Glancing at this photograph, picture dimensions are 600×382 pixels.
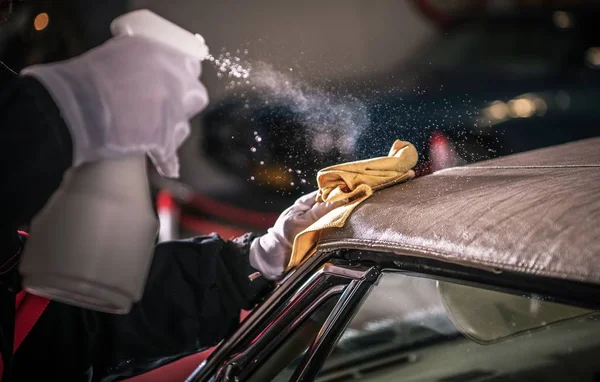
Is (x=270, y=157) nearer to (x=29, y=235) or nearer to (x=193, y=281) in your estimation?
(x=193, y=281)

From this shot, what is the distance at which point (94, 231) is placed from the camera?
3.41ft

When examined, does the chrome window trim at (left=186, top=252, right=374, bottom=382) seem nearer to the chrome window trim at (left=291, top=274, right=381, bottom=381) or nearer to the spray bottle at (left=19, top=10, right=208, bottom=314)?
the chrome window trim at (left=291, top=274, right=381, bottom=381)

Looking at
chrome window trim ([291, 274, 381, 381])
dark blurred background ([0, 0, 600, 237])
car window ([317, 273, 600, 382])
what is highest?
dark blurred background ([0, 0, 600, 237])

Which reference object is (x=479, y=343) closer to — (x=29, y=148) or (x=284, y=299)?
(x=284, y=299)

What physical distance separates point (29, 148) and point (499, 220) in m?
0.80

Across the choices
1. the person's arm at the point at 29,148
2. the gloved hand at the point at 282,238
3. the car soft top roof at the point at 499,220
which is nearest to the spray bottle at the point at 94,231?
the person's arm at the point at 29,148

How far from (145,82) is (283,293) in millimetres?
456

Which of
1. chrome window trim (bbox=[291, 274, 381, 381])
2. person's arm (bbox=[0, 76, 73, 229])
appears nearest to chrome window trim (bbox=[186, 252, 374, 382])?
chrome window trim (bbox=[291, 274, 381, 381])

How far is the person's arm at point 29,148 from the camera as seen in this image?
1.00m

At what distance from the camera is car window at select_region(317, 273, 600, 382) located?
1106 millimetres

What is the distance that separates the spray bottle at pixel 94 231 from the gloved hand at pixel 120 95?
31 millimetres

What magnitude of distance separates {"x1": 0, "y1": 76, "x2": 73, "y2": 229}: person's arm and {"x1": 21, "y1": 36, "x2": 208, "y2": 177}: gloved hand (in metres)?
0.02

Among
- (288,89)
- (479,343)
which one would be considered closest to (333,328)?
(479,343)

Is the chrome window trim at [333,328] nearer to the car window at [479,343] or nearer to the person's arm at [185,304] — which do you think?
the car window at [479,343]
